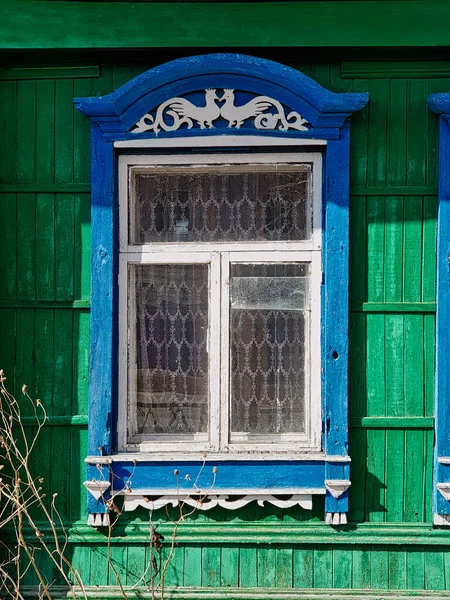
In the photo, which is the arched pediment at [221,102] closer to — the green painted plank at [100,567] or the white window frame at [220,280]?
the white window frame at [220,280]

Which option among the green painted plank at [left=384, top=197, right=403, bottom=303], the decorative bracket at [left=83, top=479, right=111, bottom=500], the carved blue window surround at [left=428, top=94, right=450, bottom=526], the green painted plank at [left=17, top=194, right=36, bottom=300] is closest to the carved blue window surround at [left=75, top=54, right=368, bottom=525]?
the decorative bracket at [left=83, top=479, right=111, bottom=500]

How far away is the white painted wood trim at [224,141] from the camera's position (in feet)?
11.8

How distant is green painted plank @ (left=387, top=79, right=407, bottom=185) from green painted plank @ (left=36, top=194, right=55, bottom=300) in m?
1.65

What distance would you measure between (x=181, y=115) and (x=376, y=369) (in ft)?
5.03

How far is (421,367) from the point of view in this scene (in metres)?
3.64

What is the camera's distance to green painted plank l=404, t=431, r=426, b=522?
3.63m

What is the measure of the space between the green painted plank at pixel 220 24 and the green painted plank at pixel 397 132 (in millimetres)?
219

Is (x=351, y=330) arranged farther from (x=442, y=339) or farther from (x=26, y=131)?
(x=26, y=131)

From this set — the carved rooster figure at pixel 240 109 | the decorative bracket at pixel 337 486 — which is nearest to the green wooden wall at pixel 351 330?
the decorative bracket at pixel 337 486

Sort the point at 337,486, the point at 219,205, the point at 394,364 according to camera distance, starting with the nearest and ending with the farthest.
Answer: the point at 337,486 → the point at 394,364 → the point at 219,205

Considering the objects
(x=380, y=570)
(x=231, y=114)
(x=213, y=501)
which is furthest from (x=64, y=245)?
(x=380, y=570)

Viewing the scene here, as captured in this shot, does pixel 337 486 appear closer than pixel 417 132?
Yes

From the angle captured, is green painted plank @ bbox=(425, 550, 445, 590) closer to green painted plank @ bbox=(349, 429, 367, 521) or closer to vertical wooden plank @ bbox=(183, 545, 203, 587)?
green painted plank @ bbox=(349, 429, 367, 521)

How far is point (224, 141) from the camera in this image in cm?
361
